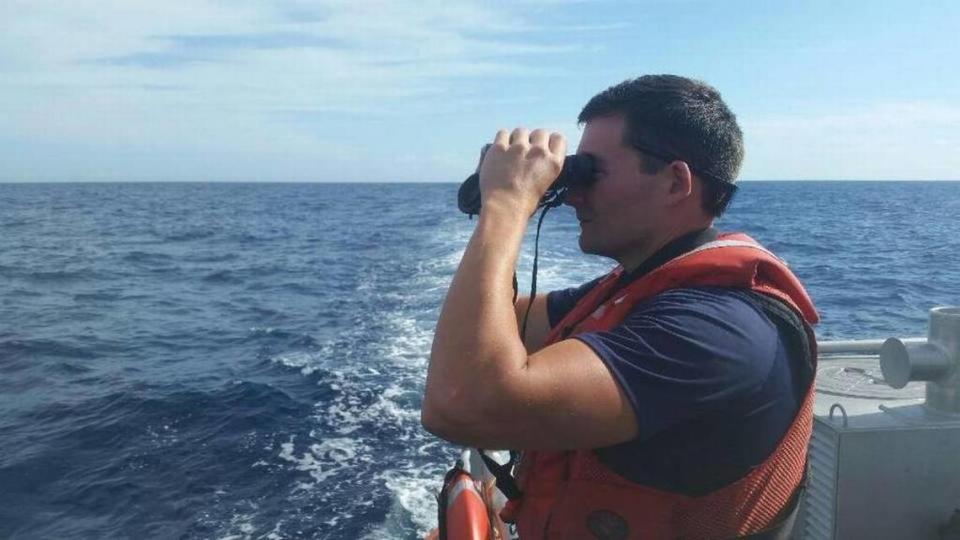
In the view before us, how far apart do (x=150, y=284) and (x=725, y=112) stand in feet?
66.9

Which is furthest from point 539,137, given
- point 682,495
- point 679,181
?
point 682,495

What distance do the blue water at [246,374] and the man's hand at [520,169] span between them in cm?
520

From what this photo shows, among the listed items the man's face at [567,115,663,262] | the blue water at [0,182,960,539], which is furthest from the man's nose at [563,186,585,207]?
the blue water at [0,182,960,539]

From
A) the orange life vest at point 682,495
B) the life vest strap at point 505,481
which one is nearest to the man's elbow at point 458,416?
the orange life vest at point 682,495

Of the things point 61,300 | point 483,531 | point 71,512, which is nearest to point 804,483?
point 483,531

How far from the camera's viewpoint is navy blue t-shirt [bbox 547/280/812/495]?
156cm

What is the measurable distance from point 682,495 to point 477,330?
59cm

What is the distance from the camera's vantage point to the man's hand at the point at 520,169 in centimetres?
180

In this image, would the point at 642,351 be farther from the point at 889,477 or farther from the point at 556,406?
the point at 889,477

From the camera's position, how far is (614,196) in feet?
6.53

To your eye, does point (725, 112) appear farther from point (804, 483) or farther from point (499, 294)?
point (804, 483)

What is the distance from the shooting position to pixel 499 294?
1.63 m

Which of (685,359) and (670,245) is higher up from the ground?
(670,245)

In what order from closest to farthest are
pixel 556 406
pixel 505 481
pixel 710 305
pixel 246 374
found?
pixel 556 406
pixel 710 305
pixel 505 481
pixel 246 374
